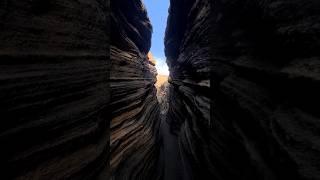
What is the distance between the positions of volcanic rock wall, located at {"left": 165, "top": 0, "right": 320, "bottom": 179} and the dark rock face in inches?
78.8

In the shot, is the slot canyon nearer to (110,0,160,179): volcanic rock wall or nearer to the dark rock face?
the dark rock face

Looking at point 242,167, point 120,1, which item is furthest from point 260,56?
point 120,1

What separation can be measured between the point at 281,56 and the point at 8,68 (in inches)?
107


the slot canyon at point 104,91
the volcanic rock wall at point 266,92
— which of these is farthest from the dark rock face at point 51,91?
the volcanic rock wall at point 266,92

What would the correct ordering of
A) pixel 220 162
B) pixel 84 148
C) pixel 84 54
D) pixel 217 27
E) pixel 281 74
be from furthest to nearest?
1. pixel 217 27
2. pixel 220 162
3. pixel 84 54
4. pixel 84 148
5. pixel 281 74

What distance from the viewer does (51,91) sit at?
2.41m

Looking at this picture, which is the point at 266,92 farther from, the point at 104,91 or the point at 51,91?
the point at 51,91

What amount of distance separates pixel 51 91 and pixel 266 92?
2.44 metres

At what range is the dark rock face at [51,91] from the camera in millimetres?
1998

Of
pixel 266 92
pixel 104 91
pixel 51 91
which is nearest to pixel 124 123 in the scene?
pixel 104 91

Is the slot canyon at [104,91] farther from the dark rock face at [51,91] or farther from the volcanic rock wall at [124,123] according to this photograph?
the volcanic rock wall at [124,123]

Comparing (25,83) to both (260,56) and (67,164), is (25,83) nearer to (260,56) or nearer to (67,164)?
(67,164)

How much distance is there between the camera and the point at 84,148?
283cm

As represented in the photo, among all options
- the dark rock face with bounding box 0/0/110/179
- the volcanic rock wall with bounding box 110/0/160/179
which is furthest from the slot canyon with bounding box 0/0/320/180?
the volcanic rock wall with bounding box 110/0/160/179
